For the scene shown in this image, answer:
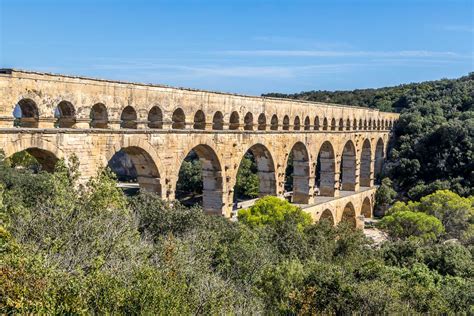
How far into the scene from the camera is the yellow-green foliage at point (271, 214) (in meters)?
25.7

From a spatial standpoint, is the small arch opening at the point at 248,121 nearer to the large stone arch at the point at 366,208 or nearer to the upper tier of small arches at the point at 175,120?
the upper tier of small arches at the point at 175,120

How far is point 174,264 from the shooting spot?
12227mm

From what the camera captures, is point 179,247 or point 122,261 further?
point 179,247

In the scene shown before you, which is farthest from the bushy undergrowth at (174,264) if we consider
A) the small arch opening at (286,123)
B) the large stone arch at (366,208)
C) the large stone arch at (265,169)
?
the large stone arch at (366,208)

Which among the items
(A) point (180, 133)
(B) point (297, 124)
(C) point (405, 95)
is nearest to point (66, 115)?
(A) point (180, 133)

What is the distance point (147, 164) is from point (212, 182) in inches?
220

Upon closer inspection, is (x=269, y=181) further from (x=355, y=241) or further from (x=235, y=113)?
(x=355, y=241)

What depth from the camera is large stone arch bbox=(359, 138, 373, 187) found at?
4938 centimetres

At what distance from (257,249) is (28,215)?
24.2 ft

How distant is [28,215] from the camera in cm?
1176

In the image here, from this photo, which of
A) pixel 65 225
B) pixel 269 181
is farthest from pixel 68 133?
pixel 269 181

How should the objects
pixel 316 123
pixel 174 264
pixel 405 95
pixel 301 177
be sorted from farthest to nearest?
1. pixel 405 95
2. pixel 316 123
3. pixel 301 177
4. pixel 174 264

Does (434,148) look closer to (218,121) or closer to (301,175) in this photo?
(301,175)

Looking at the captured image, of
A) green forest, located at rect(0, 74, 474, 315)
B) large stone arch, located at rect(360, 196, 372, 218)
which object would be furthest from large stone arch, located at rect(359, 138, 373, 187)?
green forest, located at rect(0, 74, 474, 315)
